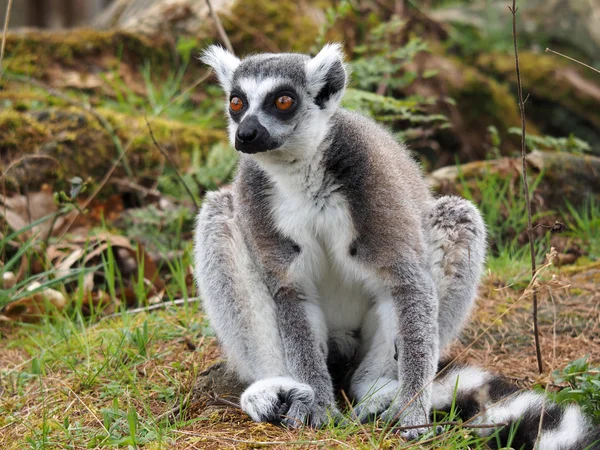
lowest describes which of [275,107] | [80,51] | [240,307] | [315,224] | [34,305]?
[34,305]

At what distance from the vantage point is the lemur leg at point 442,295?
3.76 m

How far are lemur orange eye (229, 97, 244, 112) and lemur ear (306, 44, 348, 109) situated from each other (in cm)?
39

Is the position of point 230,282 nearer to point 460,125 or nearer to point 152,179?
point 152,179

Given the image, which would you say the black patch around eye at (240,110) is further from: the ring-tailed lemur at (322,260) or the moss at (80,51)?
the moss at (80,51)

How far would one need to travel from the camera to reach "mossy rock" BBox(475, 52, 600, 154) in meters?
9.30

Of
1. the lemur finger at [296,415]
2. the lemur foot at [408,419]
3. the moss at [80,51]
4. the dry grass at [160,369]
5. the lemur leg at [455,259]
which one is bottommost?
the dry grass at [160,369]

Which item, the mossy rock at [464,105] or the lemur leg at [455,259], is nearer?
the lemur leg at [455,259]

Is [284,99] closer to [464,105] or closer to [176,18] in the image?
[176,18]

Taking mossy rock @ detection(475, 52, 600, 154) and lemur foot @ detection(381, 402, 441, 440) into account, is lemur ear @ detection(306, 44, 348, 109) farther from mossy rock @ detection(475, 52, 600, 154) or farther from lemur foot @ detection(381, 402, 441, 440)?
mossy rock @ detection(475, 52, 600, 154)

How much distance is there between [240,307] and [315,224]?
26.1 inches

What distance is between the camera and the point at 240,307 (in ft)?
12.8

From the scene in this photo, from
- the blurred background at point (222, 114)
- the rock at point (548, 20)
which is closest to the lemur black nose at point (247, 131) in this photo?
the blurred background at point (222, 114)

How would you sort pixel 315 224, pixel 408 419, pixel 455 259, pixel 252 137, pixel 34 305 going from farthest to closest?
pixel 34 305, pixel 455 259, pixel 315 224, pixel 252 137, pixel 408 419

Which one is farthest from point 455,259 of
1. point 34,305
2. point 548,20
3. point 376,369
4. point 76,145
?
point 548,20
